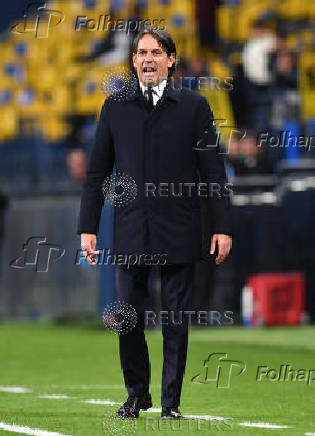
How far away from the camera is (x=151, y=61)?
18.4 ft

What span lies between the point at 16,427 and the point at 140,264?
35.4 inches

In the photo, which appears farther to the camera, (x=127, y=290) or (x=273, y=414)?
(x=273, y=414)

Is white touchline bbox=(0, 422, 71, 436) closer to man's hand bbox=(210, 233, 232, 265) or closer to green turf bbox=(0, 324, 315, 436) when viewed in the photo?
green turf bbox=(0, 324, 315, 436)

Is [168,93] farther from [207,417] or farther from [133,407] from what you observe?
[207,417]

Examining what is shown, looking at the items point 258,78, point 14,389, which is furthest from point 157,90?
point 258,78

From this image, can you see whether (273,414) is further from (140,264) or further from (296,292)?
(296,292)

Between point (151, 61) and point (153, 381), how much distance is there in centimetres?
357

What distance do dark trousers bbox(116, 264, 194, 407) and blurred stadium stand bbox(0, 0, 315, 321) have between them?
316 inches

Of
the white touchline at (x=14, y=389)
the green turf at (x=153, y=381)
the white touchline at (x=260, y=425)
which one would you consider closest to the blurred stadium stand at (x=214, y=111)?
the green turf at (x=153, y=381)

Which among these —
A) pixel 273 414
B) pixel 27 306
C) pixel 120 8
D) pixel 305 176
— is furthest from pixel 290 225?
pixel 273 414

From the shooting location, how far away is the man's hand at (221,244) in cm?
566

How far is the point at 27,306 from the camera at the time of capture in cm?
1560

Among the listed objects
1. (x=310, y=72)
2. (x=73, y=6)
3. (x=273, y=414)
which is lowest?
(x=273, y=414)

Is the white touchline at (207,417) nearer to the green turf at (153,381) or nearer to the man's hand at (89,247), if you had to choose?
the green turf at (153,381)
